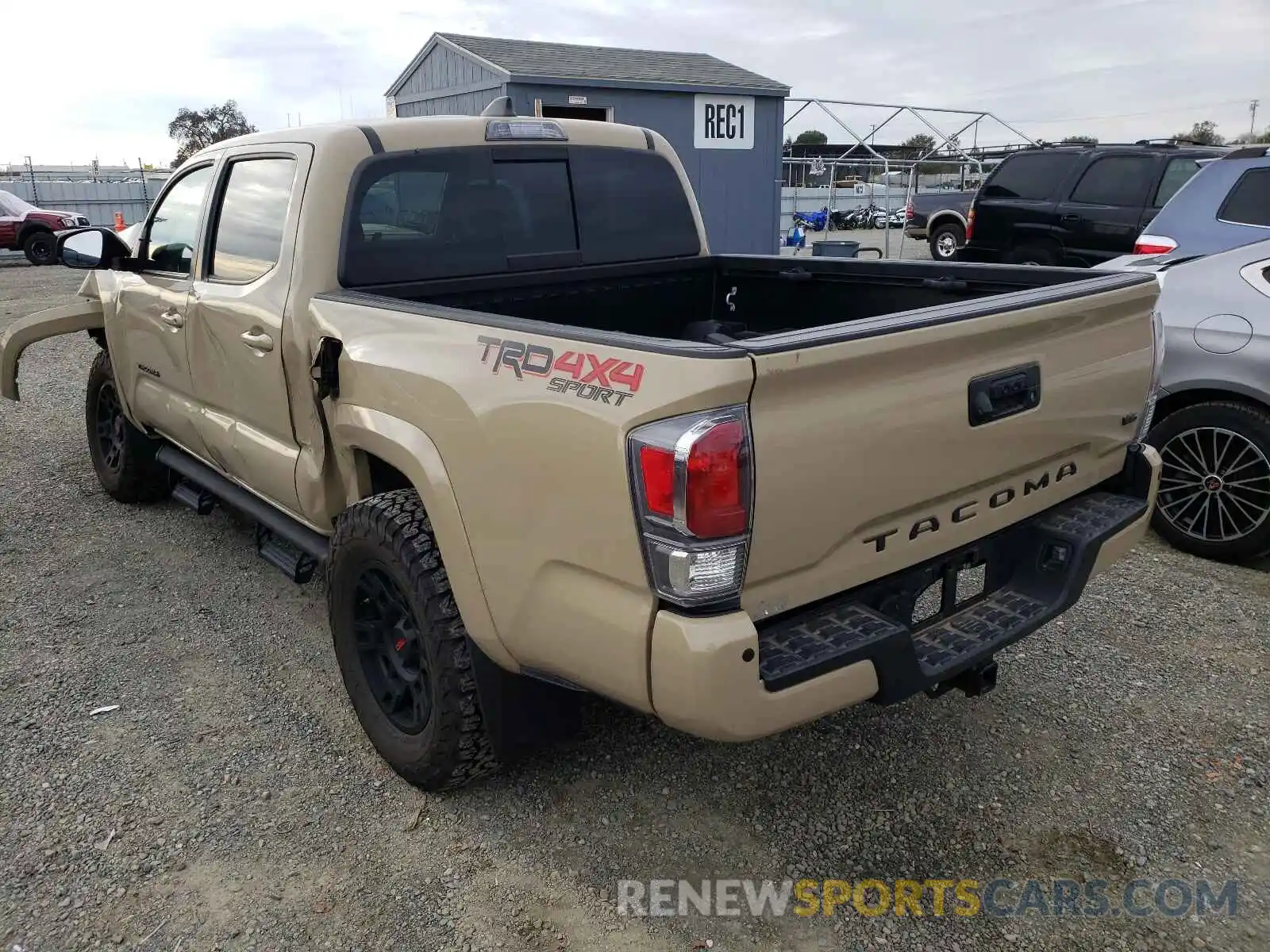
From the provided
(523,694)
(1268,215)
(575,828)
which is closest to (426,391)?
(523,694)

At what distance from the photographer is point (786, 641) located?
7.34ft

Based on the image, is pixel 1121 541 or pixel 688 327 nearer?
pixel 1121 541

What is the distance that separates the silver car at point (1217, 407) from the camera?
4.40 metres

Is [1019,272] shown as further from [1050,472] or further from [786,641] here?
[786,641]

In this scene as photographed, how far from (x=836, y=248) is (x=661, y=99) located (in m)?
2.79

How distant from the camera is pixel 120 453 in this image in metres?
5.52

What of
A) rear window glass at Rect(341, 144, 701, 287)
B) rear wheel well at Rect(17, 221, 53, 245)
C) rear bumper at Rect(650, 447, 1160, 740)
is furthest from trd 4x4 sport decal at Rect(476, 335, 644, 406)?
rear wheel well at Rect(17, 221, 53, 245)

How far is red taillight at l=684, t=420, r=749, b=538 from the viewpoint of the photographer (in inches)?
77.5

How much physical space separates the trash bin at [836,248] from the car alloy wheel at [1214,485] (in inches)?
117

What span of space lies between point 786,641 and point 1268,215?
577cm

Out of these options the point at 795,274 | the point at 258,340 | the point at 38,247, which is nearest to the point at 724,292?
the point at 795,274

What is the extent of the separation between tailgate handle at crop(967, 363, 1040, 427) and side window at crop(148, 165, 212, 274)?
326cm

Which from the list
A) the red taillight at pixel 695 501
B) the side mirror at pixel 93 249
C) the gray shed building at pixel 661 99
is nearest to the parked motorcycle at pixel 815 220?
the gray shed building at pixel 661 99

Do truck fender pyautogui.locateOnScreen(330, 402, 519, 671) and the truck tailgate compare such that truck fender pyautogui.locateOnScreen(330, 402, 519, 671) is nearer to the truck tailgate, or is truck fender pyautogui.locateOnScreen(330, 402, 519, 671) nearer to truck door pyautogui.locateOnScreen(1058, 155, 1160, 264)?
the truck tailgate
